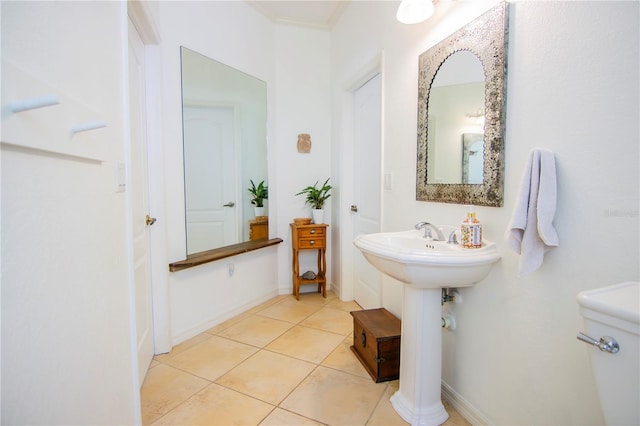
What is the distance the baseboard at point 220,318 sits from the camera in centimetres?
218

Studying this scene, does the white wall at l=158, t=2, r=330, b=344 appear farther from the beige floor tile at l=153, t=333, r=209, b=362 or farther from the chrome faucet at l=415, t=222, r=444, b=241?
the chrome faucet at l=415, t=222, r=444, b=241

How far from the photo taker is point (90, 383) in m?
0.88

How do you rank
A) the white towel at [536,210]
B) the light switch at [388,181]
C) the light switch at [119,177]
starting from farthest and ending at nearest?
the light switch at [388,181] → the light switch at [119,177] → the white towel at [536,210]

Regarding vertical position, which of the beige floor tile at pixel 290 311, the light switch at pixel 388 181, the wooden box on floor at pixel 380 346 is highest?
the light switch at pixel 388 181

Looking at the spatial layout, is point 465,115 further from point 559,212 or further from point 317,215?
point 317,215

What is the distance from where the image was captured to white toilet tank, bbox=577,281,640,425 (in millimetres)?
659

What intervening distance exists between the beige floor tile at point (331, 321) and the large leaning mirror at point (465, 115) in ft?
4.16

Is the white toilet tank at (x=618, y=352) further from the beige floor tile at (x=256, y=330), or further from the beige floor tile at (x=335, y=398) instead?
the beige floor tile at (x=256, y=330)

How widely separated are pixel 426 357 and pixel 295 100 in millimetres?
2603

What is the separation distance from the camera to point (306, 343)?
2.17m

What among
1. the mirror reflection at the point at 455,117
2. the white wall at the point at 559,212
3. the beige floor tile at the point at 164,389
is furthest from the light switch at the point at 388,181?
the beige floor tile at the point at 164,389

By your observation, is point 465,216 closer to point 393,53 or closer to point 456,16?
point 456,16

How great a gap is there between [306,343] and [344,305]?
79 cm

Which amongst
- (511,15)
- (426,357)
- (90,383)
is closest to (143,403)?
(90,383)
